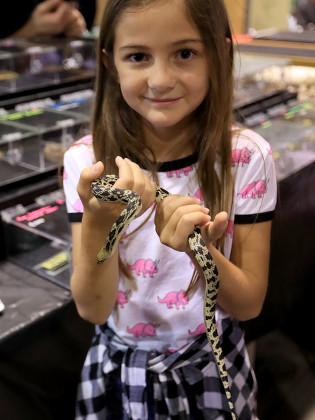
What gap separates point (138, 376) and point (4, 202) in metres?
0.91

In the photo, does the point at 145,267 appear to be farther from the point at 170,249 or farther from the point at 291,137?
the point at 291,137

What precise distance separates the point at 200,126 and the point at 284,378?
5.06ft

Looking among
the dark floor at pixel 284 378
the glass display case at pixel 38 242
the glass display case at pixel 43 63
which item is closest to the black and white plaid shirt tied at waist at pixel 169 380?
the glass display case at pixel 38 242

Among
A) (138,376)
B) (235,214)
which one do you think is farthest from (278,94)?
(138,376)

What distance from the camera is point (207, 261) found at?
82 centimetres

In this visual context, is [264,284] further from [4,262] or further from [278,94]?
[278,94]

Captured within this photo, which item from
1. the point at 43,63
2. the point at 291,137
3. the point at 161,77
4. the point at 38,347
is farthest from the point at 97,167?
the point at 43,63

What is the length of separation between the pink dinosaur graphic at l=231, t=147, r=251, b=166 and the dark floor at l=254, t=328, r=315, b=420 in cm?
125

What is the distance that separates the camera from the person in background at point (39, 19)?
11.0 feet

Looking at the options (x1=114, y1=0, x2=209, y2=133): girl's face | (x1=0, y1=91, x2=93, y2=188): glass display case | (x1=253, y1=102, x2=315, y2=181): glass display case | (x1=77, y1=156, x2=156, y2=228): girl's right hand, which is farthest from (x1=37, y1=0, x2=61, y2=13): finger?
(x1=77, y1=156, x2=156, y2=228): girl's right hand

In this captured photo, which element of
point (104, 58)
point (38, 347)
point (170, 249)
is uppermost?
point (104, 58)

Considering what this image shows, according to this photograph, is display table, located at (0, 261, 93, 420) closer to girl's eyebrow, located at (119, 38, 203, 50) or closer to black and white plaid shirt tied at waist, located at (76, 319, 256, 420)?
black and white plaid shirt tied at waist, located at (76, 319, 256, 420)

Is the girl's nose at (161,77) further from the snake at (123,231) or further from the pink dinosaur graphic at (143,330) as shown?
the pink dinosaur graphic at (143,330)

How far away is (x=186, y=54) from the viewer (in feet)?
3.33
